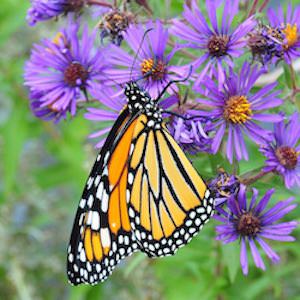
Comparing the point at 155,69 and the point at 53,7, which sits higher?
the point at 53,7

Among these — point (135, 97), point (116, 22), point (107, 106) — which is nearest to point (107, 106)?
point (107, 106)

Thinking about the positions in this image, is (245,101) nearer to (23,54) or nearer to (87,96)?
(87,96)

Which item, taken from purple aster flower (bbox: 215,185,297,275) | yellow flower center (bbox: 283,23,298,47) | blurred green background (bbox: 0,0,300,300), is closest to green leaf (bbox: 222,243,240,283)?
blurred green background (bbox: 0,0,300,300)

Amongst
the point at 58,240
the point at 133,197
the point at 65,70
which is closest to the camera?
the point at 133,197

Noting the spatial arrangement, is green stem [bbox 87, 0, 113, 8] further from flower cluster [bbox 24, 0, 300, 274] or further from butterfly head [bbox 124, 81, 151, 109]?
butterfly head [bbox 124, 81, 151, 109]

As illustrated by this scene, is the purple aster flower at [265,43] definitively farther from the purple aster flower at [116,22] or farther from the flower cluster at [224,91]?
the purple aster flower at [116,22]

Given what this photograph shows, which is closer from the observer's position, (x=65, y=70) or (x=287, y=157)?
(x=287, y=157)

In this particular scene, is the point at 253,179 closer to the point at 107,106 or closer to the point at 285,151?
the point at 285,151

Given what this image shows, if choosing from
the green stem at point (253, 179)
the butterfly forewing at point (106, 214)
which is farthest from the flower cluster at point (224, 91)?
the butterfly forewing at point (106, 214)
